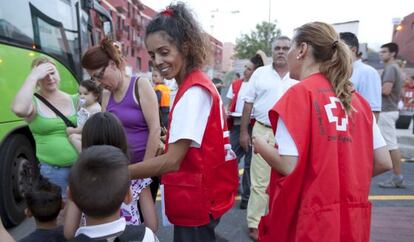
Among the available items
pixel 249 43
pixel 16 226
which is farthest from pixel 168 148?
pixel 249 43

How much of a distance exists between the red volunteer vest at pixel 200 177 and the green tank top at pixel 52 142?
126 cm

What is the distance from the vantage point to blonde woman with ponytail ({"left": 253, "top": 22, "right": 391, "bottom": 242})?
1.47m

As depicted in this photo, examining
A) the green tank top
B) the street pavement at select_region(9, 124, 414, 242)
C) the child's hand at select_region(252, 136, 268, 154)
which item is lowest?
the street pavement at select_region(9, 124, 414, 242)

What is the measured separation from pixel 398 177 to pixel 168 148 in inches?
180

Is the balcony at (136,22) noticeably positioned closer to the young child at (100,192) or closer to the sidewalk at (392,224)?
the sidewalk at (392,224)

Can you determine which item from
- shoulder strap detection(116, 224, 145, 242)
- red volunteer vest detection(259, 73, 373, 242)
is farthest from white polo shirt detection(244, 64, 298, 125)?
shoulder strap detection(116, 224, 145, 242)

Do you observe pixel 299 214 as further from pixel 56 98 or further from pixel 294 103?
pixel 56 98

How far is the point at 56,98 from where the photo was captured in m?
2.76

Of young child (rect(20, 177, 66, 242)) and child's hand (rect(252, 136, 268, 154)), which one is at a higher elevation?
child's hand (rect(252, 136, 268, 154))

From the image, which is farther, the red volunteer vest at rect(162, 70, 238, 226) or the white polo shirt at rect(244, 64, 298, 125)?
the white polo shirt at rect(244, 64, 298, 125)

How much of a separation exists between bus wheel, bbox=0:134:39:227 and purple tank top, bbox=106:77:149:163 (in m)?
2.26

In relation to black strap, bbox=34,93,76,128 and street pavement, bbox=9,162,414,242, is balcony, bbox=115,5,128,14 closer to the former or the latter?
street pavement, bbox=9,162,414,242

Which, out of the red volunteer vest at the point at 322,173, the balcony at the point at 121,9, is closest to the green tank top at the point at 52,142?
the red volunteer vest at the point at 322,173

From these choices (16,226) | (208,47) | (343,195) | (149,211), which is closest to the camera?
(343,195)
